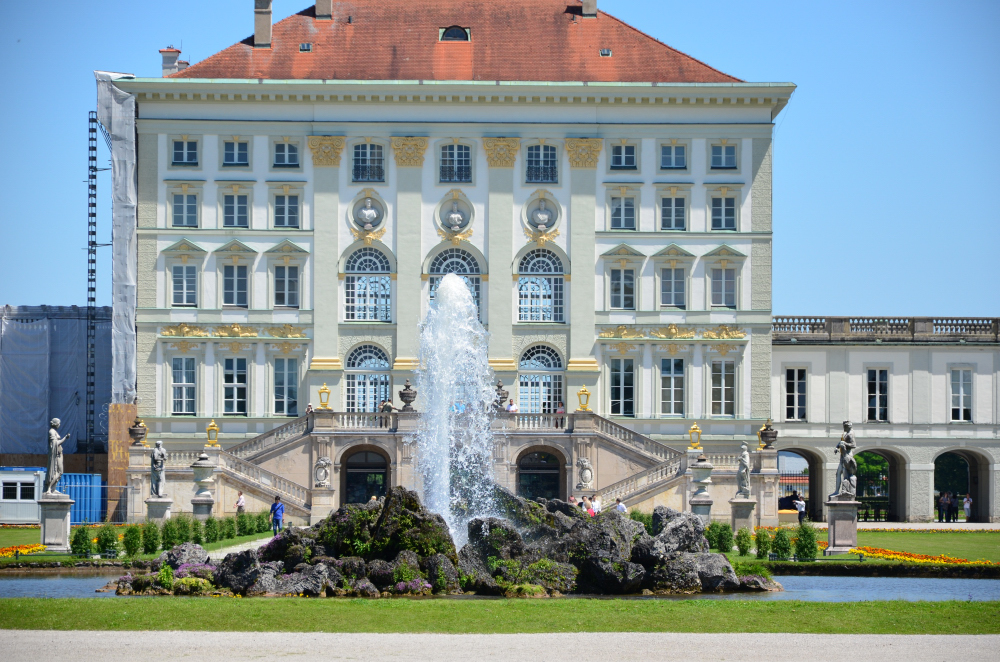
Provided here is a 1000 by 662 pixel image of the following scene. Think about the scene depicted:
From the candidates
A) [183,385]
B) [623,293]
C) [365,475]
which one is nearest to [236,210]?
[183,385]

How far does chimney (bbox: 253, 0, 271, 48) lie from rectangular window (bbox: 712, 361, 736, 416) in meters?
24.1

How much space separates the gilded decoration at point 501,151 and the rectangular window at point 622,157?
13.5 feet

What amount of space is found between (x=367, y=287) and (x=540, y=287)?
24.4 ft

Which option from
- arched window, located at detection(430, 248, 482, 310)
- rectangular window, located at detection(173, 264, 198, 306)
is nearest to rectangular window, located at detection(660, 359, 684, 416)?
arched window, located at detection(430, 248, 482, 310)

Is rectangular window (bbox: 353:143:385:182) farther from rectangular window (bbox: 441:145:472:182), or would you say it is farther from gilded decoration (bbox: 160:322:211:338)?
gilded decoration (bbox: 160:322:211:338)

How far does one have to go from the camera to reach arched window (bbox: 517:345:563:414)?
198ft

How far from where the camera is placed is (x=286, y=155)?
60938 millimetres

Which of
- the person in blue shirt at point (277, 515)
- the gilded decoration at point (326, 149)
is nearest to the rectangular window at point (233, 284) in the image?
the gilded decoration at point (326, 149)

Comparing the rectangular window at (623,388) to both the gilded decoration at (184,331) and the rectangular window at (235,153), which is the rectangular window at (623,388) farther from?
the rectangular window at (235,153)

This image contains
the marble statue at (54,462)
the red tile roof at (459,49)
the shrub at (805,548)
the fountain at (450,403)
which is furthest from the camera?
the red tile roof at (459,49)

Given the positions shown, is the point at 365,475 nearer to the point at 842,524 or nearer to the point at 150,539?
the point at 150,539

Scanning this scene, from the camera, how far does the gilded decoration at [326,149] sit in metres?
60.6

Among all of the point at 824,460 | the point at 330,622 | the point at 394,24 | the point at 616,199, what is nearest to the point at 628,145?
the point at 616,199

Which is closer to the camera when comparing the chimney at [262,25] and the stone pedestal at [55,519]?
the stone pedestal at [55,519]
